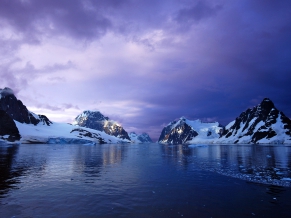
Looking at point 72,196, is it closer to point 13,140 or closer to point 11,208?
point 11,208

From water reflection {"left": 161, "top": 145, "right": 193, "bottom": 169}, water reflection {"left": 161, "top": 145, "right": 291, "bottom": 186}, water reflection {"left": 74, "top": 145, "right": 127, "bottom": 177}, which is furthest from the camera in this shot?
water reflection {"left": 161, "top": 145, "right": 193, "bottom": 169}

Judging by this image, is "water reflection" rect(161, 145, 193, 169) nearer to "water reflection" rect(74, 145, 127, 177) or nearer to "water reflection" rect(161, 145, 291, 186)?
"water reflection" rect(161, 145, 291, 186)

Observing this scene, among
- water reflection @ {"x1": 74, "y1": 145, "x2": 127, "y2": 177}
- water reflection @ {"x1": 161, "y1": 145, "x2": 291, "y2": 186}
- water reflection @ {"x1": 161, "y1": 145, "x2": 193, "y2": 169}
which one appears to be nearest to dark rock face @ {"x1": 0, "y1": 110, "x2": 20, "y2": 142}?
water reflection @ {"x1": 74, "y1": 145, "x2": 127, "y2": 177}

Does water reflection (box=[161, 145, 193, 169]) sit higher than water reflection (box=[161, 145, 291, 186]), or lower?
lower

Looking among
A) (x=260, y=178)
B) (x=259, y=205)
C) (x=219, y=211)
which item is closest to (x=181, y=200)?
(x=219, y=211)

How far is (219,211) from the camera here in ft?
42.9

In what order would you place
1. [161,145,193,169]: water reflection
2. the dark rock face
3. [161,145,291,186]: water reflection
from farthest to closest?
the dark rock face, [161,145,193,169]: water reflection, [161,145,291,186]: water reflection

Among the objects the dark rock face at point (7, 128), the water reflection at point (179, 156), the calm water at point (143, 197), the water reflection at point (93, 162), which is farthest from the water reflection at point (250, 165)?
the dark rock face at point (7, 128)

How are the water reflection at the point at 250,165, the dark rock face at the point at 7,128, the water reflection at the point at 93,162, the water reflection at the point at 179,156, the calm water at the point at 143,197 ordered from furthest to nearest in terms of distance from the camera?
the dark rock face at the point at 7,128 < the water reflection at the point at 179,156 < the water reflection at the point at 93,162 < the water reflection at the point at 250,165 < the calm water at the point at 143,197

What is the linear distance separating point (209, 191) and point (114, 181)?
992 centimetres

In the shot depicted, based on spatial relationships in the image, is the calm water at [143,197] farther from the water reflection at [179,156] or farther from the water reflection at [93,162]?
the water reflection at [179,156]

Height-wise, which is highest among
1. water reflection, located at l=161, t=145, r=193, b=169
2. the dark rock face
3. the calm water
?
the dark rock face

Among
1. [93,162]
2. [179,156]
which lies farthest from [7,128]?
[179,156]

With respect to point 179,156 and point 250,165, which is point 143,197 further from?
point 179,156
